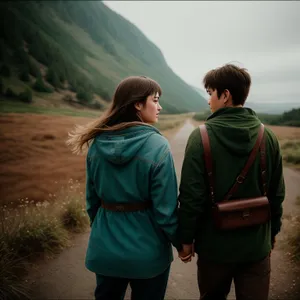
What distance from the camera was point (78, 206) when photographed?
14.1ft

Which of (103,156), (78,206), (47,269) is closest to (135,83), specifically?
(103,156)

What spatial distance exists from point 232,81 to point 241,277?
4.25ft

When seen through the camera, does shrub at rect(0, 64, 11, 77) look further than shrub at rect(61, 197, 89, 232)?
Yes

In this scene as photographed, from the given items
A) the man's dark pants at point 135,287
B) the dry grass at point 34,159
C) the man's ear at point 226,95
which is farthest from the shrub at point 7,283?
the man's ear at point 226,95

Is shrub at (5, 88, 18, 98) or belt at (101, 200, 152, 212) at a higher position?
shrub at (5, 88, 18, 98)

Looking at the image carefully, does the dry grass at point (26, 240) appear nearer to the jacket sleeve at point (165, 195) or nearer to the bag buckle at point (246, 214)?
the jacket sleeve at point (165, 195)

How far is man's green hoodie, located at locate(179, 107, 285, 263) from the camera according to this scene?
138 cm

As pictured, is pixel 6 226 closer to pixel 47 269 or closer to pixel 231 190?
pixel 47 269

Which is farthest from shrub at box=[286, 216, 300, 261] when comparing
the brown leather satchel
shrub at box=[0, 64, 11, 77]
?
shrub at box=[0, 64, 11, 77]

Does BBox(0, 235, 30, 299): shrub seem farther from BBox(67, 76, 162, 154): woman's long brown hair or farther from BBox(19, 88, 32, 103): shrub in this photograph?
BBox(19, 88, 32, 103): shrub

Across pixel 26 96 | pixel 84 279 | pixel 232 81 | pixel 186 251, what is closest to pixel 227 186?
pixel 186 251

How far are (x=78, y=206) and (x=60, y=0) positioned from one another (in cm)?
10128

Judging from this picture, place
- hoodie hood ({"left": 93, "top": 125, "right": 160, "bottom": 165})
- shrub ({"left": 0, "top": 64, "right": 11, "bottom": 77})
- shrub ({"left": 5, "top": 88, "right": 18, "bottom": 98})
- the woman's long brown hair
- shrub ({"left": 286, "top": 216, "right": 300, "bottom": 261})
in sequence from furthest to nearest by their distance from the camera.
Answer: shrub ({"left": 0, "top": 64, "right": 11, "bottom": 77})
shrub ({"left": 5, "top": 88, "right": 18, "bottom": 98})
shrub ({"left": 286, "top": 216, "right": 300, "bottom": 261})
the woman's long brown hair
hoodie hood ({"left": 93, "top": 125, "right": 160, "bottom": 165})

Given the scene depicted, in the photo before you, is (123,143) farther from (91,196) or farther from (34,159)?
(34,159)
